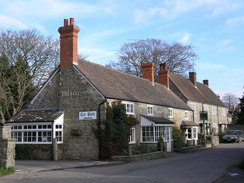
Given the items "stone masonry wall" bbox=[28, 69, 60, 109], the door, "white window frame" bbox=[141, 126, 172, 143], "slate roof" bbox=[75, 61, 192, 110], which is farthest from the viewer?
the door

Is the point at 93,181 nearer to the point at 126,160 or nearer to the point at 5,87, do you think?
the point at 126,160

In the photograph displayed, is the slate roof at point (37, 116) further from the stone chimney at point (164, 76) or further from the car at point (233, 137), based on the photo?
the car at point (233, 137)

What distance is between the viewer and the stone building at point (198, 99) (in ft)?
131

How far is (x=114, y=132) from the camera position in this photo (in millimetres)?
20859

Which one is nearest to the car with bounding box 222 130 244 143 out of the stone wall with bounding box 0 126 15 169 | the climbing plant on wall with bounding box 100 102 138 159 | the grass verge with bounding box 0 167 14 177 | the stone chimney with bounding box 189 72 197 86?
the stone chimney with bounding box 189 72 197 86

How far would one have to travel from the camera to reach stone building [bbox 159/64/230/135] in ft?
131

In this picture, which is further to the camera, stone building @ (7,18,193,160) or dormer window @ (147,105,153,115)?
Answer: dormer window @ (147,105,153,115)

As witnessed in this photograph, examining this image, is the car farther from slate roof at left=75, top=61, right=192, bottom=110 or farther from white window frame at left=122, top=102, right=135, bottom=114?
white window frame at left=122, top=102, right=135, bottom=114

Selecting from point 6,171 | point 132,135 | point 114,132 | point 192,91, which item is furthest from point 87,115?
point 192,91

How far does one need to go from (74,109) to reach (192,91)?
2694cm

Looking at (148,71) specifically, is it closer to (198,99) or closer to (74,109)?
(198,99)

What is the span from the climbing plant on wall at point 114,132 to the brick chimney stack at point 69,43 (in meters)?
4.78

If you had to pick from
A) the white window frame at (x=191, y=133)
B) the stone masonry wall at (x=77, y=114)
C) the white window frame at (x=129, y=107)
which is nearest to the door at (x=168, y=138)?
the white window frame at (x=129, y=107)

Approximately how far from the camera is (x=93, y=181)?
11.6 meters
